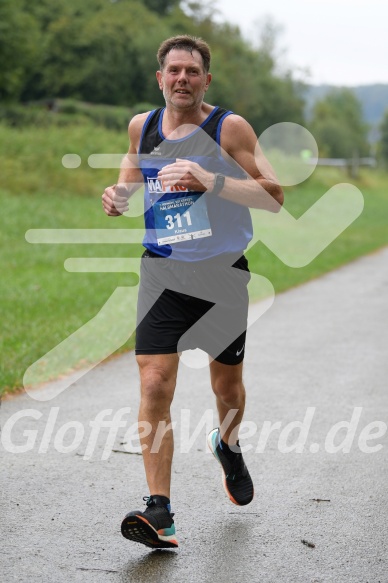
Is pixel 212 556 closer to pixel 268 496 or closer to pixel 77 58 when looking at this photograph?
pixel 268 496

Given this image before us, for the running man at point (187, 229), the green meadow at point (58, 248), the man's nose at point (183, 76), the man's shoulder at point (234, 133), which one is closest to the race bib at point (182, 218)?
the running man at point (187, 229)

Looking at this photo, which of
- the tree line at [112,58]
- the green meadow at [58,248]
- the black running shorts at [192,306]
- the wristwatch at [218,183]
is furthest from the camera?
the tree line at [112,58]

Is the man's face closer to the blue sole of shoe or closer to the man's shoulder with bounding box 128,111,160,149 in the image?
the man's shoulder with bounding box 128,111,160,149

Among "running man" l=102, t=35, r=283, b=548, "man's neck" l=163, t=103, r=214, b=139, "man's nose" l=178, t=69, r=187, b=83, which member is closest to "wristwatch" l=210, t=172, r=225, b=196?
"running man" l=102, t=35, r=283, b=548

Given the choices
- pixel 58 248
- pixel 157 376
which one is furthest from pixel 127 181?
pixel 58 248

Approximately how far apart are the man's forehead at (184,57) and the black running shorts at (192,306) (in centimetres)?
86

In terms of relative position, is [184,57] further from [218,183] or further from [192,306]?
[192,306]

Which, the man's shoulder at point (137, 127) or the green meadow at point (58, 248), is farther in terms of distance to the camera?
the green meadow at point (58, 248)

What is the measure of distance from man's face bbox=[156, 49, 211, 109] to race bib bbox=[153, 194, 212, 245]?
415 mm

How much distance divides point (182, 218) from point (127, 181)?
45 centimetres

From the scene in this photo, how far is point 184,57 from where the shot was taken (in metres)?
4.47

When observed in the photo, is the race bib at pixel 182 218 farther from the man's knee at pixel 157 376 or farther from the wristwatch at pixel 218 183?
the man's knee at pixel 157 376

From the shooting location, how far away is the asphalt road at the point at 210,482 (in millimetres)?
4090

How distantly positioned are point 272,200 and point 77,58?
63.7 m
